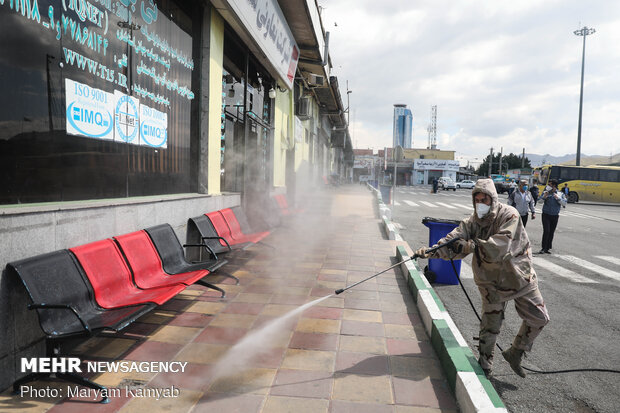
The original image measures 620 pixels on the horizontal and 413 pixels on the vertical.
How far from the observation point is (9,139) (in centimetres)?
321

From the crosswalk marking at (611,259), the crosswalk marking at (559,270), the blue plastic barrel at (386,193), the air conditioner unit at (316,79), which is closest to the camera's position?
the crosswalk marking at (559,270)

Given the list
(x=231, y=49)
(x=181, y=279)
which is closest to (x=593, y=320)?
(x=181, y=279)

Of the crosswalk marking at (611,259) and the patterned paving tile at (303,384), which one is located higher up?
the patterned paving tile at (303,384)

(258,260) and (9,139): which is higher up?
(9,139)

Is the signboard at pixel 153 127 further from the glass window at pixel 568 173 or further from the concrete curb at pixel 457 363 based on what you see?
the glass window at pixel 568 173

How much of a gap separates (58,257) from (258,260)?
4.21 metres

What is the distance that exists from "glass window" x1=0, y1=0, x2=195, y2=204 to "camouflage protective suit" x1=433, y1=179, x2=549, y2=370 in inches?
158

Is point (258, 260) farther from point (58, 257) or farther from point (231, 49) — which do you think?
point (231, 49)

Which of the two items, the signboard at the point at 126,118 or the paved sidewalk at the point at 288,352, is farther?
the signboard at the point at 126,118

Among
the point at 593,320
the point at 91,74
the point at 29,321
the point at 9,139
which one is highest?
the point at 91,74

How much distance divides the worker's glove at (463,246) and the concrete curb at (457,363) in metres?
0.76

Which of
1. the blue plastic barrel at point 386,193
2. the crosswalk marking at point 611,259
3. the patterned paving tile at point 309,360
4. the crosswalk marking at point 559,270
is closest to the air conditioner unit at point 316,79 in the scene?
the blue plastic barrel at point 386,193

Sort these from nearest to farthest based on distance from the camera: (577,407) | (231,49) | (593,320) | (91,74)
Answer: (577,407) → (91,74) → (593,320) → (231,49)

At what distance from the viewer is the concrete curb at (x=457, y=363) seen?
8.33 ft
